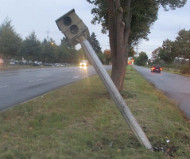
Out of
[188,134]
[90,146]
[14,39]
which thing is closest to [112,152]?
[90,146]

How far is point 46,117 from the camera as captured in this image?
25.5ft

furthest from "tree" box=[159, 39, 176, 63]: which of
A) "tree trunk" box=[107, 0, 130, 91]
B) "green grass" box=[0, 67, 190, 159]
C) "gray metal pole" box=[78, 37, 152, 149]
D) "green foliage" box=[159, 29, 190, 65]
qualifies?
"gray metal pole" box=[78, 37, 152, 149]

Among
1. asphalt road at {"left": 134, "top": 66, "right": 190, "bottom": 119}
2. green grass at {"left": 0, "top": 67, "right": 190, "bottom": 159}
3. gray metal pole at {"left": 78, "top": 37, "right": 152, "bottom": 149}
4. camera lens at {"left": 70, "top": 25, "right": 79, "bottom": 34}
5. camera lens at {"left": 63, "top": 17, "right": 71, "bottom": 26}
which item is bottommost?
asphalt road at {"left": 134, "top": 66, "right": 190, "bottom": 119}

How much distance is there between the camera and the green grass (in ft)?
15.7

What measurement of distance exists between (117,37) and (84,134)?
20.6 feet

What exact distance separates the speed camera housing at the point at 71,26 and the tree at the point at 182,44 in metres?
57.5

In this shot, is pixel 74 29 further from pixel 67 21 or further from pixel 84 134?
pixel 84 134

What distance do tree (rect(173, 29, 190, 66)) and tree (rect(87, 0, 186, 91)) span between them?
47.9m

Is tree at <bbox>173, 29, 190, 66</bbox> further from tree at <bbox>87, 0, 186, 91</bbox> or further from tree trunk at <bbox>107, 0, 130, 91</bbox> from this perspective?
tree trunk at <bbox>107, 0, 130, 91</bbox>

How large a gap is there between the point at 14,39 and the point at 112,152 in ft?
135

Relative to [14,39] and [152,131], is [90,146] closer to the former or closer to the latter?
[152,131]

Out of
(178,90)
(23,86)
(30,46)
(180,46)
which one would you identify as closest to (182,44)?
(180,46)

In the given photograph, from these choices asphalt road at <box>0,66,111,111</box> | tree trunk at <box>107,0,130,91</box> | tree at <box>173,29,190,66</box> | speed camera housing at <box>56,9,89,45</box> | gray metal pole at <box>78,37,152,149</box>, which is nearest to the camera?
gray metal pole at <box>78,37,152,149</box>

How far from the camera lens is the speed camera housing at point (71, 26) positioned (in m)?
5.16
